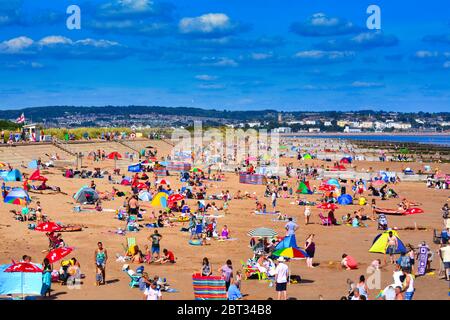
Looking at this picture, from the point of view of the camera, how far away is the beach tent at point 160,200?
2705cm

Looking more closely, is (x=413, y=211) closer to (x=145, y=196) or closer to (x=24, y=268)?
(x=145, y=196)

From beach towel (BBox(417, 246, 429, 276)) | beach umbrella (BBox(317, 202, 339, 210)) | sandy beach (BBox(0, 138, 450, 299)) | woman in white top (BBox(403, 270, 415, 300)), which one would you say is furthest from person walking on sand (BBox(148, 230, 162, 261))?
beach umbrella (BBox(317, 202, 339, 210))

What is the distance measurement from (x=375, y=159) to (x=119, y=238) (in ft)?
192

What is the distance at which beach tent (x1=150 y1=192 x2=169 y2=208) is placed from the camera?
2705 centimetres

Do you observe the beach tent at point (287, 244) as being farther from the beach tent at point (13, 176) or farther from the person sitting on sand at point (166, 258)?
the beach tent at point (13, 176)

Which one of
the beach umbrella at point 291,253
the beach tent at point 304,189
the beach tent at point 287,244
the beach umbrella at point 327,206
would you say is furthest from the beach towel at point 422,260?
the beach tent at point 304,189

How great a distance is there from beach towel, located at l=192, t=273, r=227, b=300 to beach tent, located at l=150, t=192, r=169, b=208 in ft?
47.2

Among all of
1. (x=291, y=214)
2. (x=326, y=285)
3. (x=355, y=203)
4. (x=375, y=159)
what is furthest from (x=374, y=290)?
(x=375, y=159)

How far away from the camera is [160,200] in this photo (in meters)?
27.1

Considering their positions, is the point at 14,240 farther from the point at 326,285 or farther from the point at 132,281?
the point at 326,285

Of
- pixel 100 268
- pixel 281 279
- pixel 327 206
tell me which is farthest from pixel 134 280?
pixel 327 206

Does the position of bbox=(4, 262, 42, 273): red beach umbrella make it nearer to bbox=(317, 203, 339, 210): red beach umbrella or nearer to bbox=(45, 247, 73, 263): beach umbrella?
A: bbox=(45, 247, 73, 263): beach umbrella

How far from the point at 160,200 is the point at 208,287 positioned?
14574mm

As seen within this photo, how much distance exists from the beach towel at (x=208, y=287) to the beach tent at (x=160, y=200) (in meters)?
14.4
